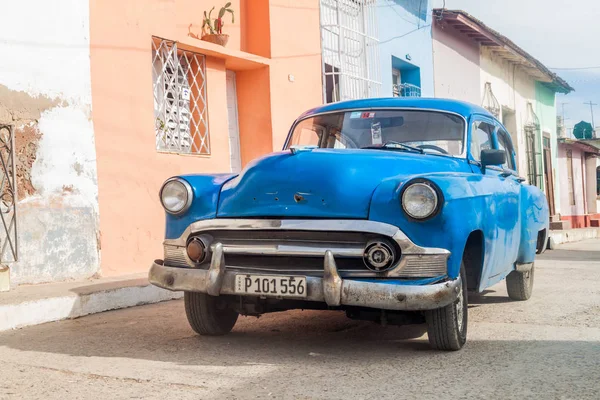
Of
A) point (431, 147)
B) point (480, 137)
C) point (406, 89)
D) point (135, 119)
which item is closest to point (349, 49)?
point (406, 89)

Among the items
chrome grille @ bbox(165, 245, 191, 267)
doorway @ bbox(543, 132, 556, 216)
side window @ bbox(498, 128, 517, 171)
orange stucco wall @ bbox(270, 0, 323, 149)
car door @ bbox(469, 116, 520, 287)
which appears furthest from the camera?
doorway @ bbox(543, 132, 556, 216)

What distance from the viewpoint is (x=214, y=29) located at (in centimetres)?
1073

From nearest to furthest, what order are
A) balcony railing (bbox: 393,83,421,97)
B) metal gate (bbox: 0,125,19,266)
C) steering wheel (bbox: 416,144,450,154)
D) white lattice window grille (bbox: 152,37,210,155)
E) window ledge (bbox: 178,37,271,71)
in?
steering wheel (bbox: 416,144,450,154) → metal gate (bbox: 0,125,19,266) → white lattice window grille (bbox: 152,37,210,155) → window ledge (bbox: 178,37,271,71) → balcony railing (bbox: 393,83,421,97)

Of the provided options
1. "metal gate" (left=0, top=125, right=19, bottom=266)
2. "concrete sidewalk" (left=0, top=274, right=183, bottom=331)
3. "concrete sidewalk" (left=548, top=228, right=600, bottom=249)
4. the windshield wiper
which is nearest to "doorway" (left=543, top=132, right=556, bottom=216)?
"concrete sidewalk" (left=548, top=228, right=600, bottom=249)

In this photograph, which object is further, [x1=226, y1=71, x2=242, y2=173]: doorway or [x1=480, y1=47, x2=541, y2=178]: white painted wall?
[x1=480, y1=47, x2=541, y2=178]: white painted wall

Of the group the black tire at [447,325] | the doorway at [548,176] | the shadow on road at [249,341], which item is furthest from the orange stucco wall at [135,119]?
the doorway at [548,176]

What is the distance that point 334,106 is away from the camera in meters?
5.89

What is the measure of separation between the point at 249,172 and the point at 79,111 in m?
4.23

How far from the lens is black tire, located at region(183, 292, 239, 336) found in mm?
4895

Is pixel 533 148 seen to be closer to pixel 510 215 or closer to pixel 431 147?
pixel 510 215

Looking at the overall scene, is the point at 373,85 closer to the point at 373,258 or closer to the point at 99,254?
the point at 99,254

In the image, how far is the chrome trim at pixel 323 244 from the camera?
410cm

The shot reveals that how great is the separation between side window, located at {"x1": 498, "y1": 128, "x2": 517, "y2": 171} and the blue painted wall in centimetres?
852

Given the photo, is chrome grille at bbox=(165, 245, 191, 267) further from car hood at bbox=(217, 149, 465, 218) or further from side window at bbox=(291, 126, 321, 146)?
side window at bbox=(291, 126, 321, 146)
